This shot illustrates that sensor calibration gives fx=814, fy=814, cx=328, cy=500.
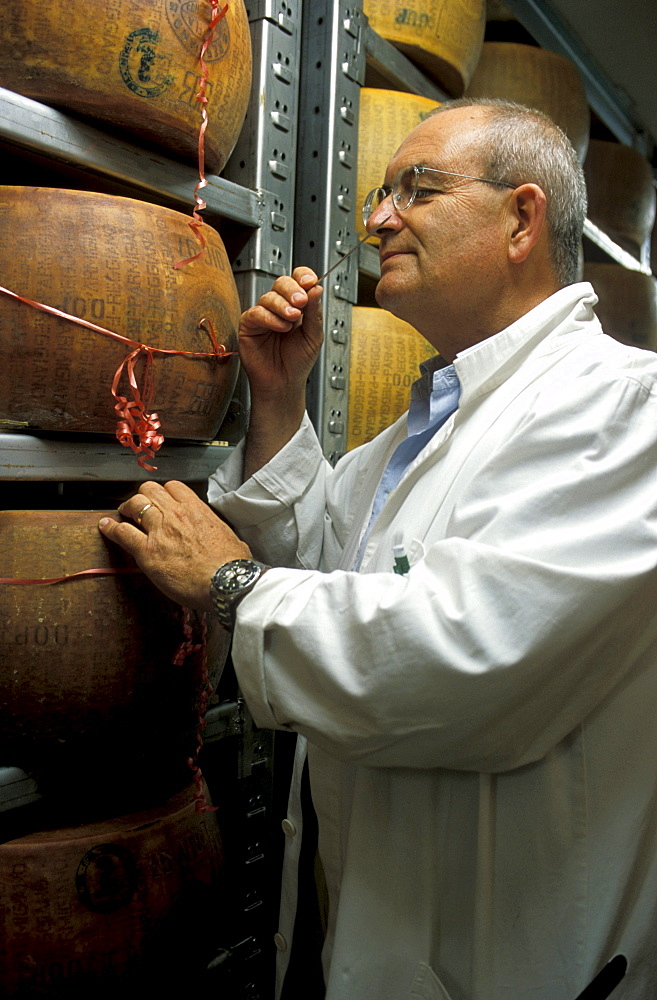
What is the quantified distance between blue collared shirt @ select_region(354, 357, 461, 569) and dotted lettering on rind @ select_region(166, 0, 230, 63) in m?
0.52

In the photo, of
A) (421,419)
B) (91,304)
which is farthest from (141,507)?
(421,419)

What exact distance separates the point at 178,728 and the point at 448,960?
44cm

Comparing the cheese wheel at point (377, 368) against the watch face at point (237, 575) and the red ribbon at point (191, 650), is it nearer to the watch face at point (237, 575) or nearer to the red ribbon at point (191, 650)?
the red ribbon at point (191, 650)

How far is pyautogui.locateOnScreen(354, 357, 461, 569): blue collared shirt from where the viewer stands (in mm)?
1106

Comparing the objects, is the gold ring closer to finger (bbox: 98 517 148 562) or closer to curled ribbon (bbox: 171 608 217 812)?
finger (bbox: 98 517 148 562)

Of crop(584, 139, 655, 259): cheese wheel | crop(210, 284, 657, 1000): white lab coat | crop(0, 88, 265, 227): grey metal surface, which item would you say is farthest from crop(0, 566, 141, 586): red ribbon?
crop(584, 139, 655, 259): cheese wheel

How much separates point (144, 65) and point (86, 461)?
50 centimetres

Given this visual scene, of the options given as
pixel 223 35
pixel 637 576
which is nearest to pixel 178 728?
pixel 637 576

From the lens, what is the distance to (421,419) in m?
1.23

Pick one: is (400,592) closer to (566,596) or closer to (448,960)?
(566,596)

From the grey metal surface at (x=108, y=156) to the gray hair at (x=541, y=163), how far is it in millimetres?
341

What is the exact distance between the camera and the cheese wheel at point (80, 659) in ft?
3.14

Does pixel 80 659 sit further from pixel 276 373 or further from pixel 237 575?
pixel 276 373

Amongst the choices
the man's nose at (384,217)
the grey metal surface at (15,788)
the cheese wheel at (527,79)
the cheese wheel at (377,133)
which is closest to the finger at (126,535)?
the grey metal surface at (15,788)
